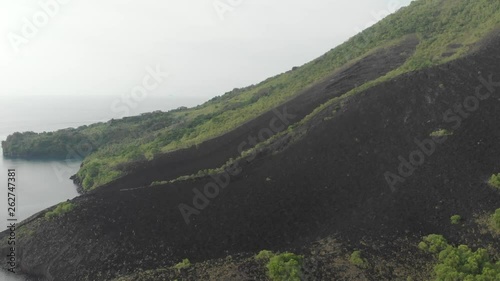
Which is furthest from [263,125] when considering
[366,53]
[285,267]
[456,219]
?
[285,267]

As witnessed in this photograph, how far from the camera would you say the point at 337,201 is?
30875mm

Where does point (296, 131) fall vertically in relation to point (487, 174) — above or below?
above

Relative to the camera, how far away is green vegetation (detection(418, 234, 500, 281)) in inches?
797

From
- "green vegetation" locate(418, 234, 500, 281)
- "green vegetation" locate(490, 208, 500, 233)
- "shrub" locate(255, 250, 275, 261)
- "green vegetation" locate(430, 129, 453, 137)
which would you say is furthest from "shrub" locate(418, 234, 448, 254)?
"green vegetation" locate(430, 129, 453, 137)

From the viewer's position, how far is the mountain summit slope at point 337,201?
25.0 metres

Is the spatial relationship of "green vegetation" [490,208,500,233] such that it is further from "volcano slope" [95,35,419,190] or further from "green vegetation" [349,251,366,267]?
"volcano slope" [95,35,419,190]

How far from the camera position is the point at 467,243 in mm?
23625

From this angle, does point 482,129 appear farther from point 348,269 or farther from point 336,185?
point 348,269

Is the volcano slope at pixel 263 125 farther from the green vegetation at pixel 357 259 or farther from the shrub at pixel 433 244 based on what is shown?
the shrub at pixel 433 244

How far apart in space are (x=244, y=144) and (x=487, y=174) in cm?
2913

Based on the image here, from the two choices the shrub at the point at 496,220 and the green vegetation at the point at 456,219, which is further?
the green vegetation at the point at 456,219

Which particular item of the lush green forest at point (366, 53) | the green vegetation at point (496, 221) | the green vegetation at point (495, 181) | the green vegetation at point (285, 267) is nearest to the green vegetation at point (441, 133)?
the green vegetation at point (495, 181)

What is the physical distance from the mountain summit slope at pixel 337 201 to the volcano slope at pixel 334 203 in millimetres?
113

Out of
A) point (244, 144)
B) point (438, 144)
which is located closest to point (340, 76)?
point (244, 144)
